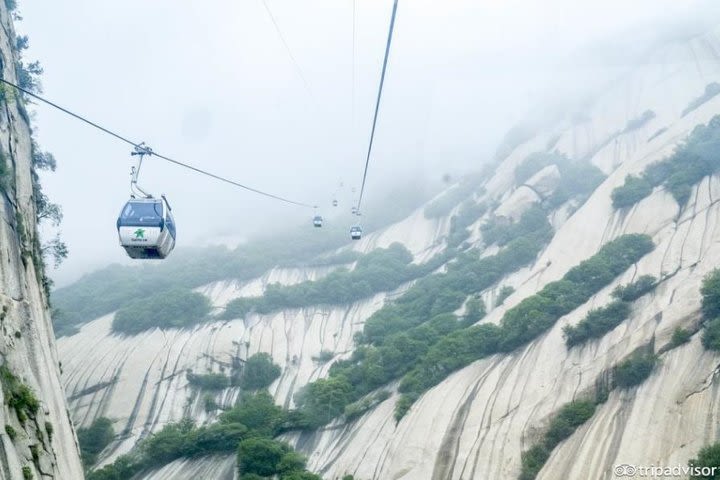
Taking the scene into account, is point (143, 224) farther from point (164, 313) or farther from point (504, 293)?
point (164, 313)

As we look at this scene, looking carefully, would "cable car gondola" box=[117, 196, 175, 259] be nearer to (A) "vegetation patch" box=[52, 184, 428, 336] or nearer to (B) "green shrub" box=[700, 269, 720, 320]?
(B) "green shrub" box=[700, 269, 720, 320]

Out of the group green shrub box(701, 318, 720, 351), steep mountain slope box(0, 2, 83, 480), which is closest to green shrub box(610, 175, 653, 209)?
green shrub box(701, 318, 720, 351)

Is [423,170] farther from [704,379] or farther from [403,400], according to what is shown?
[704,379]

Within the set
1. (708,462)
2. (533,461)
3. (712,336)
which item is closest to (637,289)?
(712,336)

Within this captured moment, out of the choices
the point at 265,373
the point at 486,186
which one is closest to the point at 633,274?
the point at 265,373

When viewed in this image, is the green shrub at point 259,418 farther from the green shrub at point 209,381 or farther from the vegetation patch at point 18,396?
the vegetation patch at point 18,396
